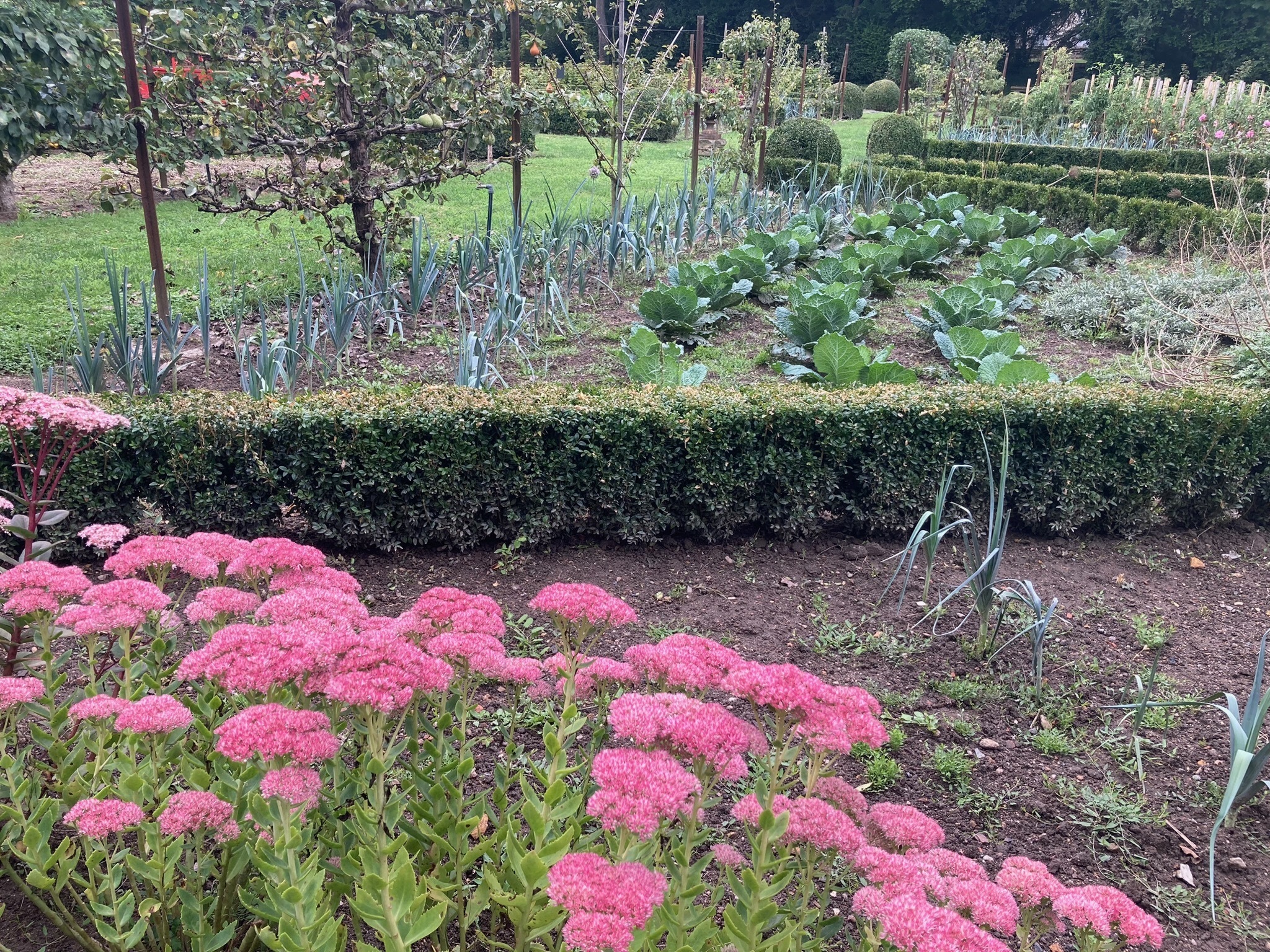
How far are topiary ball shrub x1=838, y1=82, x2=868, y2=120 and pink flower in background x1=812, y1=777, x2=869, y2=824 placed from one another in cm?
2717

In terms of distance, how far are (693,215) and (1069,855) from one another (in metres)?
7.07

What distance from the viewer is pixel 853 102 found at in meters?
26.4

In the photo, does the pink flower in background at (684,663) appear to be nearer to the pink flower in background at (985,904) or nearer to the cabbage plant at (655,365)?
the pink flower in background at (985,904)

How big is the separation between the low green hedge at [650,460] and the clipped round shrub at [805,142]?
10578 mm

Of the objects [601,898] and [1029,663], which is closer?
[601,898]

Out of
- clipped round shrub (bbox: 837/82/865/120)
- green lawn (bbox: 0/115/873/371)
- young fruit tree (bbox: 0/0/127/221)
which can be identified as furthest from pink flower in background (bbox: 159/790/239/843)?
clipped round shrub (bbox: 837/82/865/120)

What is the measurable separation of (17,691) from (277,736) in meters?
0.66

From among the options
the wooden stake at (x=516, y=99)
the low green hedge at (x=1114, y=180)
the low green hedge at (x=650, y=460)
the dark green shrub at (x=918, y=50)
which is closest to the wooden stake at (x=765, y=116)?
the low green hedge at (x=1114, y=180)

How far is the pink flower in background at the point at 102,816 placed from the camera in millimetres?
1413

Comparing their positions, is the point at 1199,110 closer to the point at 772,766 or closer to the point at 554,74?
the point at 554,74

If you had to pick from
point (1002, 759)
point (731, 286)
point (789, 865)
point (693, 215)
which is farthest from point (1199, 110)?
point (789, 865)

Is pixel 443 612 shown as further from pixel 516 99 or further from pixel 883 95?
pixel 883 95

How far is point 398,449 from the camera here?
377 centimetres

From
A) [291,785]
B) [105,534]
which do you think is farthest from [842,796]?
[105,534]
